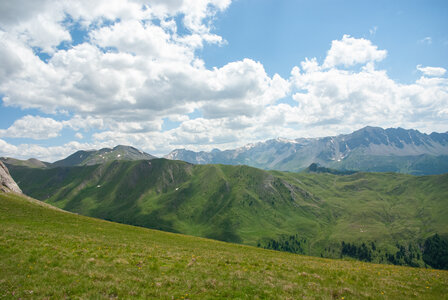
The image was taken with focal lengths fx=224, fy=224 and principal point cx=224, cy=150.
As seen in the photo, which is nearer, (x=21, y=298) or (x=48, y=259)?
(x=21, y=298)

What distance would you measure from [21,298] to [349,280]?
22928mm

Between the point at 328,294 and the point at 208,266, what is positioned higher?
the point at 328,294

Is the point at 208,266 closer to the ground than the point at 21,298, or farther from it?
closer to the ground

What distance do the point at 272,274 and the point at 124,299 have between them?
1272cm

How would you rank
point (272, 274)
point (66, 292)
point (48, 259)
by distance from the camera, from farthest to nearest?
point (272, 274) → point (48, 259) → point (66, 292)

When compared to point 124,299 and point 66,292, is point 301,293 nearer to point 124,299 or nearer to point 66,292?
point 124,299

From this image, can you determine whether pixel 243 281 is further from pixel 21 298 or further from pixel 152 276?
pixel 21 298

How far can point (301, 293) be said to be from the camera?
1523 cm

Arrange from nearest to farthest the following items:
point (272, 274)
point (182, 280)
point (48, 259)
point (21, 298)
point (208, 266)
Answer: point (21, 298), point (182, 280), point (48, 259), point (272, 274), point (208, 266)

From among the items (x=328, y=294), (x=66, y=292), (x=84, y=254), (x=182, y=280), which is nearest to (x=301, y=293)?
(x=328, y=294)

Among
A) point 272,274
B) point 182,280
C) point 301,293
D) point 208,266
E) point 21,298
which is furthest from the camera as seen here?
point 208,266

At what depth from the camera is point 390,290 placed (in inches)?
674

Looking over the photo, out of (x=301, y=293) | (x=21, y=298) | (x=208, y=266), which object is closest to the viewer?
(x=21, y=298)

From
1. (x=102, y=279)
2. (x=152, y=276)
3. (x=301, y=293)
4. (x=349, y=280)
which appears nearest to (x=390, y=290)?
(x=349, y=280)
